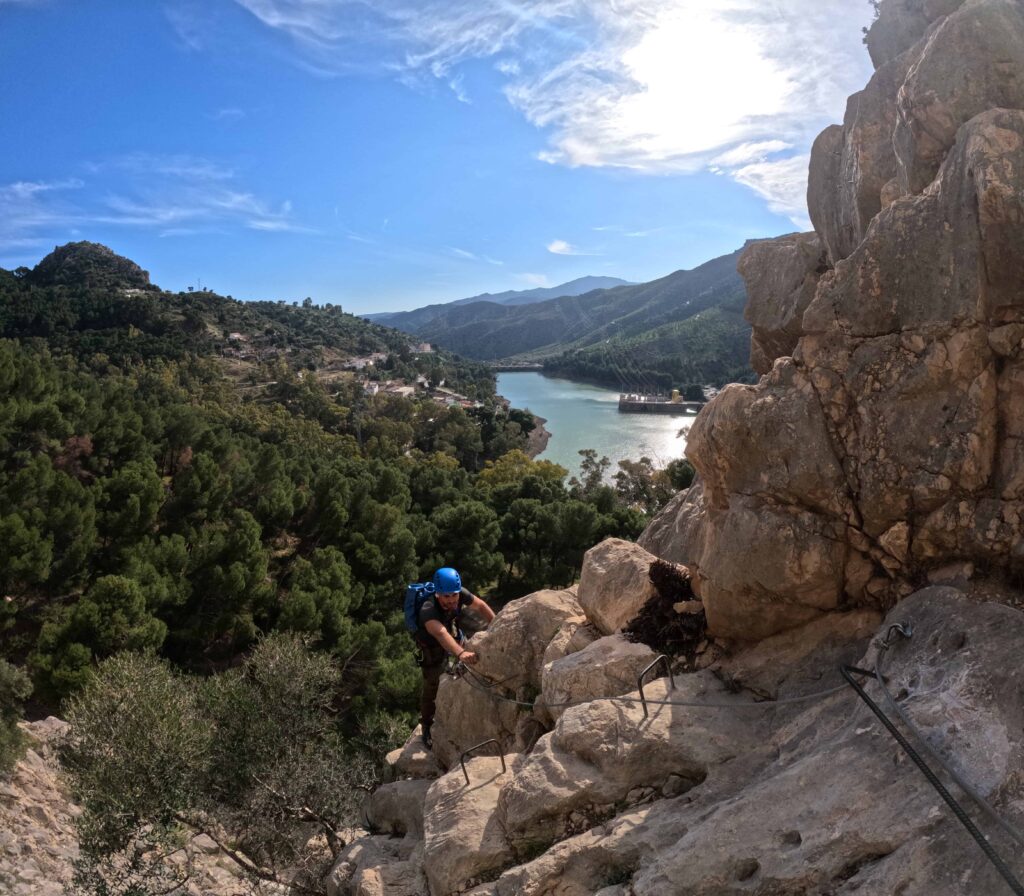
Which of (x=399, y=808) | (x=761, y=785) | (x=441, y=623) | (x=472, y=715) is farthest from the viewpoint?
(x=472, y=715)

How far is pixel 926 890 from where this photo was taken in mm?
3492

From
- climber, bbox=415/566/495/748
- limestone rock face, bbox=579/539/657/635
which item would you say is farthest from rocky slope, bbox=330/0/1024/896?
climber, bbox=415/566/495/748

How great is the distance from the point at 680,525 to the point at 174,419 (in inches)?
1241

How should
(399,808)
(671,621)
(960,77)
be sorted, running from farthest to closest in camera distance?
(399,808)
(671,621)
(960,77)

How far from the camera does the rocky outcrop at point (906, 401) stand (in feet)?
16.9

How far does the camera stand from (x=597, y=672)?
696 cm

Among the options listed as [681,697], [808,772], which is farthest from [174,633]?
[808,772]

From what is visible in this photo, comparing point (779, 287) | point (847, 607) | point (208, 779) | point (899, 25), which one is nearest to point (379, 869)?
point (208, 779)

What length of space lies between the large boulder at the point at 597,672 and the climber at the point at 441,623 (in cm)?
112

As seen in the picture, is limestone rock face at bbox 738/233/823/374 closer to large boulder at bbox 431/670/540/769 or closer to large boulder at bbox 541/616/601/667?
large boulder at bbox 541/616/601/667

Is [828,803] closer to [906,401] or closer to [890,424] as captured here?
[890,424]

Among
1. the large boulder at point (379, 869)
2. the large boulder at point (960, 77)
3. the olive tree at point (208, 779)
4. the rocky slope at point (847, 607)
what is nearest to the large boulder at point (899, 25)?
the rocky slope at point (847, 607)

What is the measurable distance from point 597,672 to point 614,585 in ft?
5.22

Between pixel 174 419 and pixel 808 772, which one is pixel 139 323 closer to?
pixel 174 419
